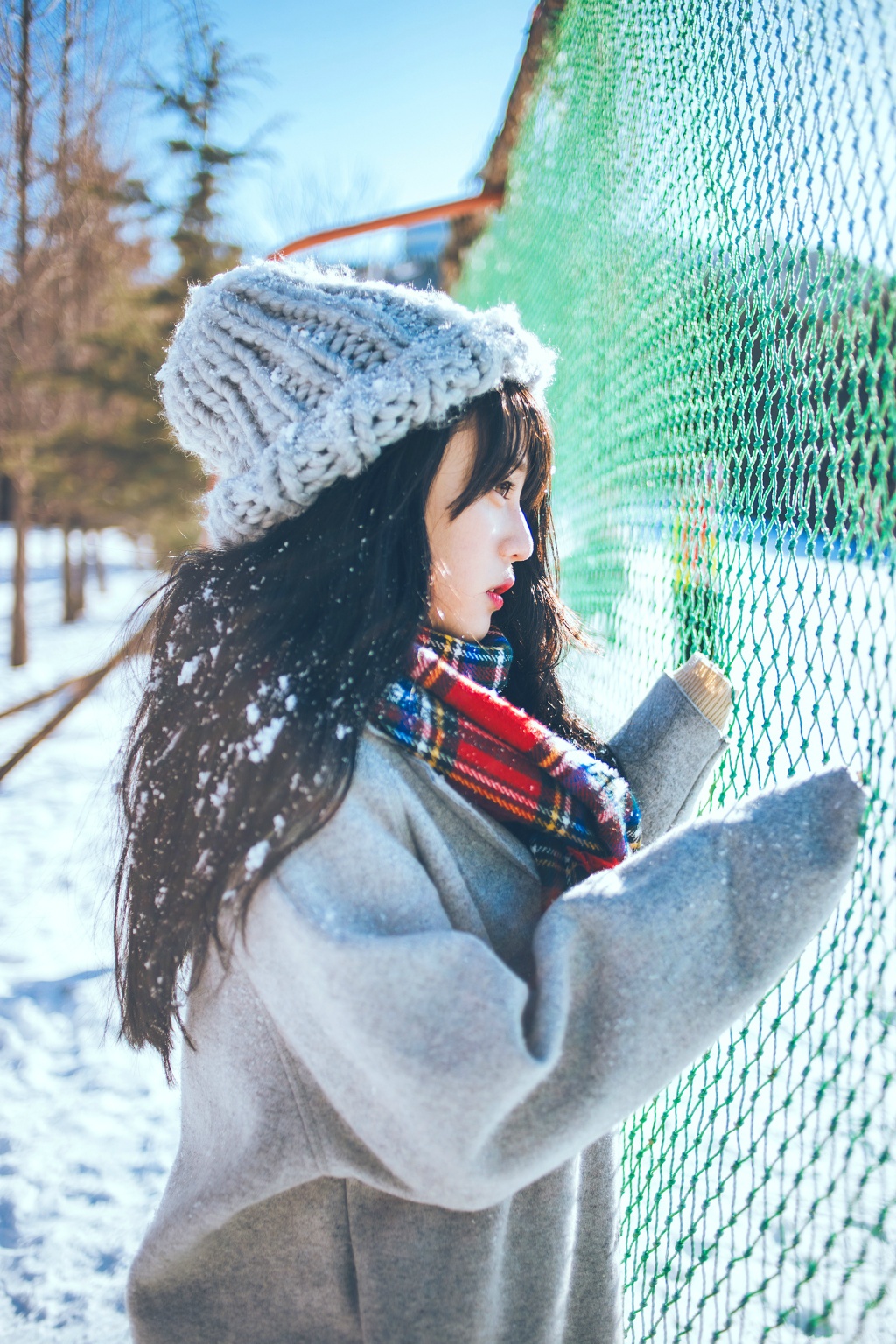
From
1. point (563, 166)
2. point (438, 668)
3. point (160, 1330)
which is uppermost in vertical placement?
point (563, 166)

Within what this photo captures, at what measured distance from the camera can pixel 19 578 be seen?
8.42 metres

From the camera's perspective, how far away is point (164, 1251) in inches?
43.9

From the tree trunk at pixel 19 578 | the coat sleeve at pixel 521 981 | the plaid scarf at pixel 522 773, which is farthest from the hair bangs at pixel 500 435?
the tree trunk at pixel 19 578

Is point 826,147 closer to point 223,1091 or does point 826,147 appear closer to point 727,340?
point 727,340

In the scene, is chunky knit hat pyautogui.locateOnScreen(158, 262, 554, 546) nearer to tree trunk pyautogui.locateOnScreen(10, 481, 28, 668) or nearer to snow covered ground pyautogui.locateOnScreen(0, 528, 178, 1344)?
snow covered ground pyautogui.locateOnScreen(0, 528, 178, 1344)

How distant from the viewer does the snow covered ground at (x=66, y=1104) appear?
199 centimetres

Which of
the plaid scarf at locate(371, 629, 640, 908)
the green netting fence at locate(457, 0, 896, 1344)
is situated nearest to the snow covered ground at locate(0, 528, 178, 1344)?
the plaid scarf at locate(371, 629, 640, 908)

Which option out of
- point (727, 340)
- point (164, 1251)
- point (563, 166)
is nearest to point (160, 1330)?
point (164, 1251)

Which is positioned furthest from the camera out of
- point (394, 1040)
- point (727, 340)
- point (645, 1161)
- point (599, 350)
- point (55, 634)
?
point (55, 634)

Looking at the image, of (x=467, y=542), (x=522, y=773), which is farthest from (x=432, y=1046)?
(x=467, y=542)

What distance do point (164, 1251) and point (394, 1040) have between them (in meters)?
0.61

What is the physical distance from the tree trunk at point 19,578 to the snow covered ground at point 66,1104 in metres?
3.68

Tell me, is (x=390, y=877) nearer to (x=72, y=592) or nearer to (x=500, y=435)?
(x=500, y=435)

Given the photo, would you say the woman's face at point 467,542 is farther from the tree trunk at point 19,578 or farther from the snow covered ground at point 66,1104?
the tree trunk at point 19,578
